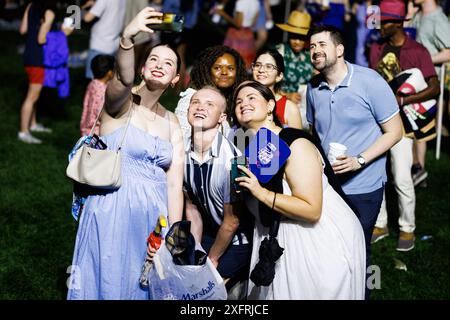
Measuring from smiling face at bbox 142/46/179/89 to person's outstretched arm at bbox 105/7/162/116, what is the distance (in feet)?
0.95

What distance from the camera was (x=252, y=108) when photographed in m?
3.82

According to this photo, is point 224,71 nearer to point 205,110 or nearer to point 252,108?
point 205,110

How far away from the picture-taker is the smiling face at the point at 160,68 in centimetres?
387

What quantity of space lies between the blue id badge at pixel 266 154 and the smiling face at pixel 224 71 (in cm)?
140

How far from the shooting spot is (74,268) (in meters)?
3.86

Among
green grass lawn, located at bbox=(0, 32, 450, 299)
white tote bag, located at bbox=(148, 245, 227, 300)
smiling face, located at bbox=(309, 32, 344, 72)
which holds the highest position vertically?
smiling face, located at bbox=(309, 32, 344, 72)

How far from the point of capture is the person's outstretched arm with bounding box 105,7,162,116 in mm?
3350

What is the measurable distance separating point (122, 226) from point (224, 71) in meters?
1.64

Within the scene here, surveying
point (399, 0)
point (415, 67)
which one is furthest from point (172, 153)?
point (399, 0)

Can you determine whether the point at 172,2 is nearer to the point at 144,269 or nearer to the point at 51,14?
the point at 51,14

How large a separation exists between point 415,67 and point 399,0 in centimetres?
80

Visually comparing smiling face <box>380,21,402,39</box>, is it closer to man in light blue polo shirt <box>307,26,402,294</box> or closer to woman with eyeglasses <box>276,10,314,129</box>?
woman with eyeglasses <box>276,10,314,129</box>

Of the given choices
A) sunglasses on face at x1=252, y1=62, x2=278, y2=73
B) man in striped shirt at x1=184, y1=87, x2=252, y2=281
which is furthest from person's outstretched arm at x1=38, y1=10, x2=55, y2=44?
man in striped shirt at x1=184, y1=87, x2=252, y2=281

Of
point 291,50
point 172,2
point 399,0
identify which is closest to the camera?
point 399,0
